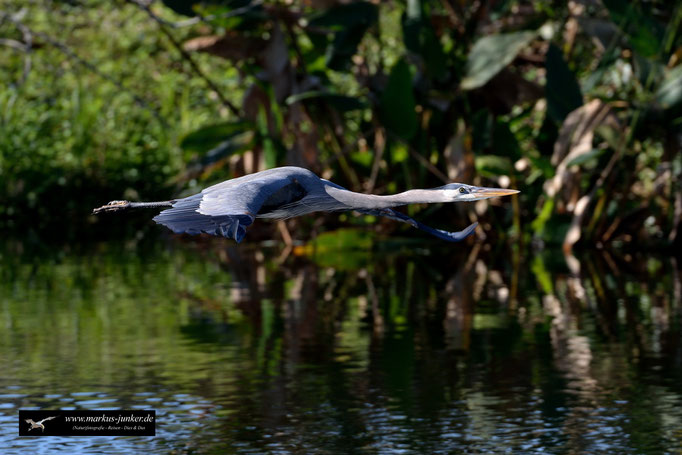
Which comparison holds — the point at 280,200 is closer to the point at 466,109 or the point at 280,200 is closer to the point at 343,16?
the point at 343,16

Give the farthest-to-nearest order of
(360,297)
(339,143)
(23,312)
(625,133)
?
(339,143), (625,133), (360,297), (23,312)

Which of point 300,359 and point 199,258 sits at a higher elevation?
point 199,258

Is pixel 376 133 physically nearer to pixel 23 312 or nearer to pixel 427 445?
pixel 23 312

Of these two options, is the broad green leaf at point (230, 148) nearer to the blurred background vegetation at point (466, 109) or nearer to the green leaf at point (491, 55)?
the blurred background vegetation at point (466, 109)

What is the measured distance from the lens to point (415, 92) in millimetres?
14766

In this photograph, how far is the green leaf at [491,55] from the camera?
13.5m

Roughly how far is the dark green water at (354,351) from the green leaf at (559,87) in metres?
1.62

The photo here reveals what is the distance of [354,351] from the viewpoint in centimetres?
915

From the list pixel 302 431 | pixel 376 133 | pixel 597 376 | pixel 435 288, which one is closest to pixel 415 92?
pixel 376 133

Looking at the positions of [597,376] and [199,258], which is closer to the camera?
[597,376]

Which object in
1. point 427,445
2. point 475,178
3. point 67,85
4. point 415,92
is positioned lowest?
point 427,445

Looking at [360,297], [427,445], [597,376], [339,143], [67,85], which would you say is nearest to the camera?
[427,445]

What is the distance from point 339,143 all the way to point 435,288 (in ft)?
10.8

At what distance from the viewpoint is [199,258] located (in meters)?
15.2
